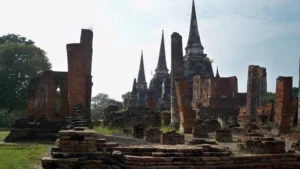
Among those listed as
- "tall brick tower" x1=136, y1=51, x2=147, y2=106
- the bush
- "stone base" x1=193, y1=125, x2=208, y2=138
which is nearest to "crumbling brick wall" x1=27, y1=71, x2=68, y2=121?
"stone base" x1=193, y1=125, x2=208, y2=138

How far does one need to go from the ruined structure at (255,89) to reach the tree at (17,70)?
2300 cm

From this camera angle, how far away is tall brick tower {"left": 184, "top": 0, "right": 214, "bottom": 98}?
129ft

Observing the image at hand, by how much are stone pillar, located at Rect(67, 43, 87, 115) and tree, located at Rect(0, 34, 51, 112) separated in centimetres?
2467

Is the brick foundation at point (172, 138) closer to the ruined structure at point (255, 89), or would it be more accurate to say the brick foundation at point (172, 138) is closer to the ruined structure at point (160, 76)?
the ruined structure at point (255, 89)

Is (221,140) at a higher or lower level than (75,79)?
lower

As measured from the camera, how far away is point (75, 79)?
12852mm

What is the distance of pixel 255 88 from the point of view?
2128cm

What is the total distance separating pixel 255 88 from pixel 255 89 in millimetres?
60

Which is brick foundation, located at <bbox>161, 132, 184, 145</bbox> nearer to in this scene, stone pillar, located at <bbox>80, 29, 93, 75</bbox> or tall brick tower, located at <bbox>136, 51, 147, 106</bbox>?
stone pillar, located at <bbox>80, 29, 93, 75</bbox>

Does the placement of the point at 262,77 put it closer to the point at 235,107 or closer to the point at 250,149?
the point at 235,107

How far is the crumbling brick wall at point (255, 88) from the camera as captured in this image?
69.6 feet

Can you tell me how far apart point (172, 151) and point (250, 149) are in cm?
190

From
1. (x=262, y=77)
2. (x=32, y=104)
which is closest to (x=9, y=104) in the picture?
(x=32, y=104)

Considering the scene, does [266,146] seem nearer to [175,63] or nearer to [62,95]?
[175,63]
